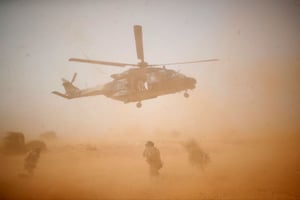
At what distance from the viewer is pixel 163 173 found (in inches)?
130

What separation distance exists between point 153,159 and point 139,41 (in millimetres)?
1372

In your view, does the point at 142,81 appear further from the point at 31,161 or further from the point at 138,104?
the point at 31,161

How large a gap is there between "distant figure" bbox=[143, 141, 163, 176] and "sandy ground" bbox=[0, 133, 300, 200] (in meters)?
0.06

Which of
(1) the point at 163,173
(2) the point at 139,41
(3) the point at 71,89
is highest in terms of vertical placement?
Result: (2) the point at 139,41

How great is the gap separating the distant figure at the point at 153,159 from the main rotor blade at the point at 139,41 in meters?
1.04

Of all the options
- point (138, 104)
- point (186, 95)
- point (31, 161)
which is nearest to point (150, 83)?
point (138, 104)

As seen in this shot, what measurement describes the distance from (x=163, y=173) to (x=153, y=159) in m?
0.20

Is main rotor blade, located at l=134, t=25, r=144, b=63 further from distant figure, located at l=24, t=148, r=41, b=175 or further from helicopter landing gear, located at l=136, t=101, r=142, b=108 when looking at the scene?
distant figure, located at l=24, t=148, r=41, b=175

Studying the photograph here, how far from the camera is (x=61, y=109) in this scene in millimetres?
3488

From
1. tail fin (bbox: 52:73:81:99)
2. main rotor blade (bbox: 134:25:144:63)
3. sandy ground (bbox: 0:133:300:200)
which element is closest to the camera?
sandy ground (bbox: 0:133:300:200)

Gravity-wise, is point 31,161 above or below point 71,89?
below

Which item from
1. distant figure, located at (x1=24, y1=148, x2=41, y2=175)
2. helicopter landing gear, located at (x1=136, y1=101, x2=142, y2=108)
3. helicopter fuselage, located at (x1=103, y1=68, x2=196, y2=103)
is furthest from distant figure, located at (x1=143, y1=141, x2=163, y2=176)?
distant figure, located at (x1=24, y1=148, x2=41, y2=175)

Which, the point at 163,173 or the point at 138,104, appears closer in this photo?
the point at 163,173

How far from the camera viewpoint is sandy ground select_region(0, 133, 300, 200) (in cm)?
321
